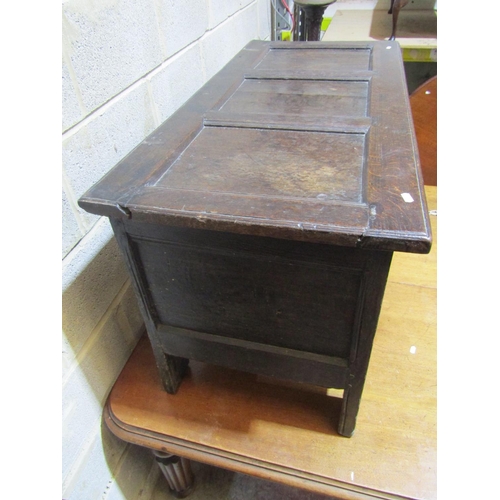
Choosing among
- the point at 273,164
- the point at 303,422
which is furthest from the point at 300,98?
the point at 303,422

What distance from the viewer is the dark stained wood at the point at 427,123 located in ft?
4.82

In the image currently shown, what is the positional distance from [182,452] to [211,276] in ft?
1.34

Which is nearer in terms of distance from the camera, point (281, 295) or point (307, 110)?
point (281, 295)

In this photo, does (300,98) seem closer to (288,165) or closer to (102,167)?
(288,165)

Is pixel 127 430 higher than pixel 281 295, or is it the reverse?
pixel 281 295

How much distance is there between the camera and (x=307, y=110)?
0.79 metres

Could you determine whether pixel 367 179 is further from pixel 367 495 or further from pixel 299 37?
pixel 299 37

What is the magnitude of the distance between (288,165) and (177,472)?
2.71 ft

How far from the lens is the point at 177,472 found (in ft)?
3.16

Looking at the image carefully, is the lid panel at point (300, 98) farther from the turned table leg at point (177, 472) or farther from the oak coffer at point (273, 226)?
the turned table leg at point (177, 472)

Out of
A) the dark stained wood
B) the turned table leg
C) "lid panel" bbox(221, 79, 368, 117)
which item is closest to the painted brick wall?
the turned table leg

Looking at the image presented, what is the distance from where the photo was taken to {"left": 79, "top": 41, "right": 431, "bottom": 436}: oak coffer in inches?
19.7
